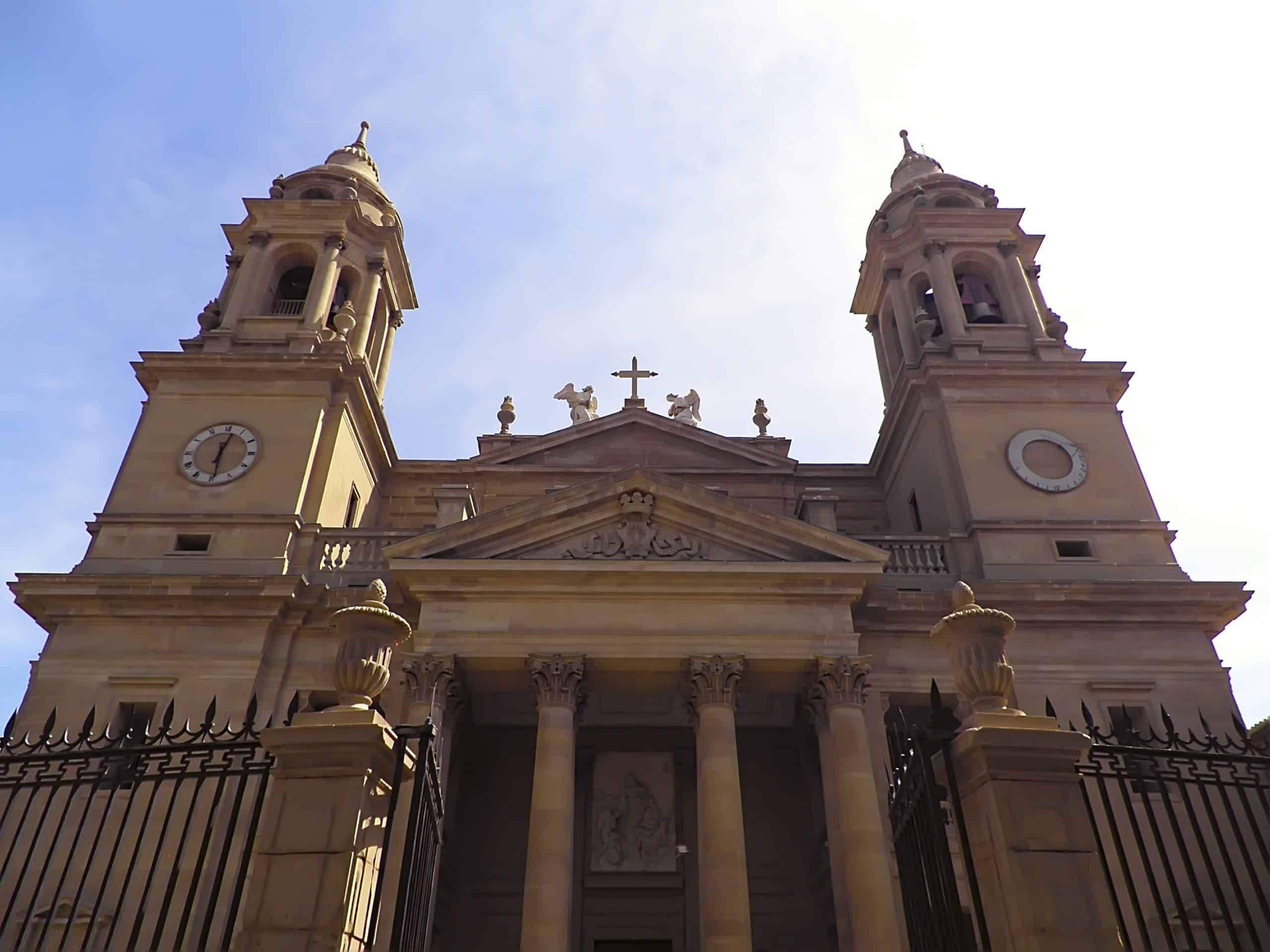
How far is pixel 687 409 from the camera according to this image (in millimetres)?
30125

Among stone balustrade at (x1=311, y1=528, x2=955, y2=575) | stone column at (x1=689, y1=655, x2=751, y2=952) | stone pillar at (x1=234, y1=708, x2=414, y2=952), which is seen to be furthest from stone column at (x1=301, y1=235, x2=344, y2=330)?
stone pillar at (x1=234, y1=708, x2=414, y2=952)

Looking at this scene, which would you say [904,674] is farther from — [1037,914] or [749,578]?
[1037,914]

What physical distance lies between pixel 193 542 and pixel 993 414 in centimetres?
1943

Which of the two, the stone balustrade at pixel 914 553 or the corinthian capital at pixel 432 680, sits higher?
the stone balustrade at pixel 914 553

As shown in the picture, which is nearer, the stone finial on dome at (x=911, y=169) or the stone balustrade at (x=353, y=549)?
the stone balustrade at (x=353, y=549)

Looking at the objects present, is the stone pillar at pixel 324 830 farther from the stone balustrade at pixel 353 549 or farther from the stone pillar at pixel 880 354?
the stone pillar at pixel 880 354

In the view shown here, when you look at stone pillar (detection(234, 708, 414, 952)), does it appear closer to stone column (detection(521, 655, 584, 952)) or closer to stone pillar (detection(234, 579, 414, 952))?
stone pillar (detection(234, 579, 414, 952))

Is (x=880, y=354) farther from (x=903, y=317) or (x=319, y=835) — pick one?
(x=319, y=835)

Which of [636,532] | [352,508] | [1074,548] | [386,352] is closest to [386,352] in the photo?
[386,352]

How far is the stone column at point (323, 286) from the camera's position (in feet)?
85.8

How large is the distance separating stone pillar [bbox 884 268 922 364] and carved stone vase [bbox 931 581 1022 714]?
19.2 metres

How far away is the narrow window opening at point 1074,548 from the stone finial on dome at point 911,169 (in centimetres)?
1495

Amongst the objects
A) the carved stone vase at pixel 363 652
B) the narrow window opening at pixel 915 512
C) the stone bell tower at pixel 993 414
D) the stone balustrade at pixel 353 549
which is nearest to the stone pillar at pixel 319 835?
the carved stone vase at pixel 363 652

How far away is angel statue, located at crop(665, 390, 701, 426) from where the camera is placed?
97.8 ft
